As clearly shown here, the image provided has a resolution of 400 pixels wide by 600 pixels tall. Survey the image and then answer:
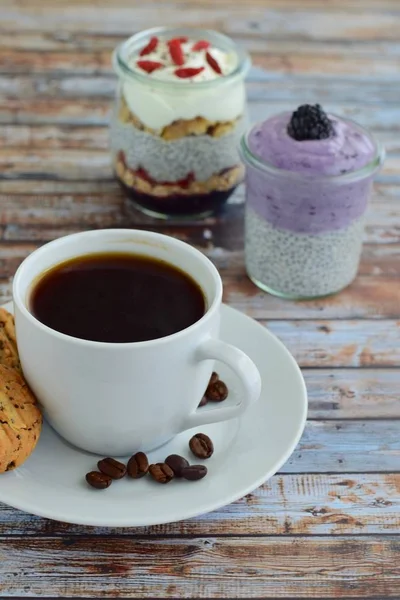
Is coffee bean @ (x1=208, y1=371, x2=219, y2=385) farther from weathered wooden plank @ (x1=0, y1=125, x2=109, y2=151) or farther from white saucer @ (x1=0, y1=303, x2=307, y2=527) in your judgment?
weathered wooden plank @ (x1=0, y1=125, x2=109, y2=151)

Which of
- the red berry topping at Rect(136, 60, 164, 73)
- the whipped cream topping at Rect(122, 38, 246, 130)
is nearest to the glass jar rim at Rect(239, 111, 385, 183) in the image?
the whipped cream topping at Rect(122, 38, 246, 130)

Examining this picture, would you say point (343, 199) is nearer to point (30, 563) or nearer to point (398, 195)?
point (398, 195)

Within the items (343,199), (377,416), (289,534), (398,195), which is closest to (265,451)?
(289,534)

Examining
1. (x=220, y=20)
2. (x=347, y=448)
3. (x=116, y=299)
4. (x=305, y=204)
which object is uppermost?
(x=116, y=299)

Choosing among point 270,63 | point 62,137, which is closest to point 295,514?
point 62,137

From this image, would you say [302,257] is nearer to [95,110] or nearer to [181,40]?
[181,40]

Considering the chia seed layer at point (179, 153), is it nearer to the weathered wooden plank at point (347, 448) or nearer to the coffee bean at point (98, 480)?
the weathered wooden plank at point (347, 448)
